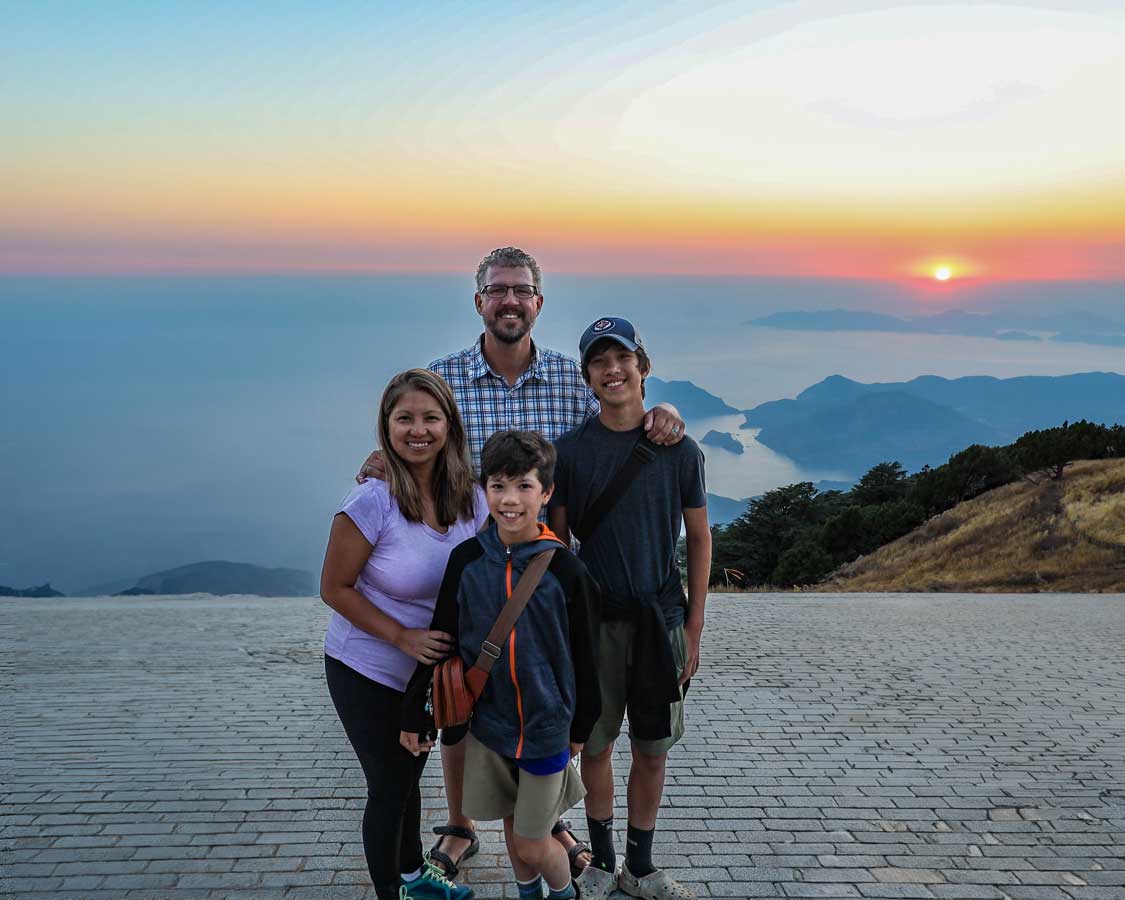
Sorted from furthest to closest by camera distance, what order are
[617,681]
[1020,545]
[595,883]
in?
[1020,545] → [595,883] → [617,681]

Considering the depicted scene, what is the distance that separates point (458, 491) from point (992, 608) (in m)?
10.0

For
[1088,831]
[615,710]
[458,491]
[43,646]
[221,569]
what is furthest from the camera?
[221,569]

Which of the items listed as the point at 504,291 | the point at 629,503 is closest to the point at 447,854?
the point at 629,503

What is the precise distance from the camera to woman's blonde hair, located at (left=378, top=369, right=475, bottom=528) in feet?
10.7

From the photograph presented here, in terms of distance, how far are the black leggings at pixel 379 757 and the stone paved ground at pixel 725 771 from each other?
711 millimetres

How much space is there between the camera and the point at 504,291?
3.99 meters

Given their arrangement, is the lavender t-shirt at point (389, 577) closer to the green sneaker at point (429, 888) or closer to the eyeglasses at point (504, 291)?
the green sneaker at point (429, 888)

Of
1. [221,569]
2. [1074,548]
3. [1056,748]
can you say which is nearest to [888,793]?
[1056,748]

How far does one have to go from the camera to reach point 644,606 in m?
3.47

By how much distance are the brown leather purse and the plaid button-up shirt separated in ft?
3.55

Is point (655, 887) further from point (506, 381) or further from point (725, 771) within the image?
point (506, 381)

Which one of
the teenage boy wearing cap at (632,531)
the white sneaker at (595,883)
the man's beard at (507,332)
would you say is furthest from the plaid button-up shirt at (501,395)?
the white sneaker at (595,883)

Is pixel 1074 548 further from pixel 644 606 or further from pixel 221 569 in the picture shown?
pixel 221 569

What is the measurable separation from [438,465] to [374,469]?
24cm
